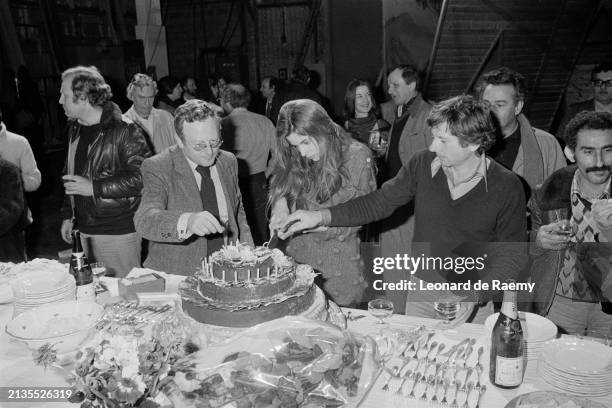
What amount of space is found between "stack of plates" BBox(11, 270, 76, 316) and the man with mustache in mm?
2117

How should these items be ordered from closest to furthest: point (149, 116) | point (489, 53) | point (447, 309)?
point (447, 309) → point (149, 116) → point (489, 53)

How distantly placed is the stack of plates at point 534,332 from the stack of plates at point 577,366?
0.04m

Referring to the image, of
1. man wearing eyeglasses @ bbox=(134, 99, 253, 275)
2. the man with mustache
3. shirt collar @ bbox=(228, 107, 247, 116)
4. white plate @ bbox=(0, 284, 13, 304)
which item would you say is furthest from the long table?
shirt collar @ bbox=(228, 107, 247, 116)

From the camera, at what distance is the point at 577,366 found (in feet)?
5.67

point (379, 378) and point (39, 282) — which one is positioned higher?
point (39, 282)

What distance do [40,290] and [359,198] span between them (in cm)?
150

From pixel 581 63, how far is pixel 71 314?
7.22 meters

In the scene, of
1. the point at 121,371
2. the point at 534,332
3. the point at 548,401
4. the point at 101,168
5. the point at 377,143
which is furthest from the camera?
the point at 377,143

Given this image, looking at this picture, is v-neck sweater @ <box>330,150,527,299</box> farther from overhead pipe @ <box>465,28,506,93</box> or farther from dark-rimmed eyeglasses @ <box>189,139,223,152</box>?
overhead pipe @ <box>465,28,506,93</box>

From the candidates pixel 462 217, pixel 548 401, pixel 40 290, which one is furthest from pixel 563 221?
pixel 40 290

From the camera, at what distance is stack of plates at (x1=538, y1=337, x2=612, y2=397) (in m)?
1.63

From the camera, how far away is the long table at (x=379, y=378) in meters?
1.67

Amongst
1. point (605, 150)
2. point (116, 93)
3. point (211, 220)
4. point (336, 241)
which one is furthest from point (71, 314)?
point (116, 93)

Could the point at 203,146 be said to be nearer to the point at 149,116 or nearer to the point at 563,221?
the point at 563,221
